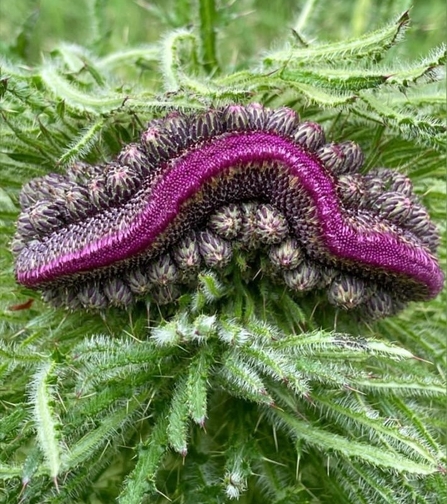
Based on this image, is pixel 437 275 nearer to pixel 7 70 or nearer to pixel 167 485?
pixel 167 485

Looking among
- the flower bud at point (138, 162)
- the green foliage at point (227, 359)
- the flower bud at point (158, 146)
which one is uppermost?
the flower bud at point (158, 146)

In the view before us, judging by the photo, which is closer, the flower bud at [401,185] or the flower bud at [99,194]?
the flower bud at [99,194]

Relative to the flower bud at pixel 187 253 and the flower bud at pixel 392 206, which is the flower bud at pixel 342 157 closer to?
the flower bud at pixel 392 206

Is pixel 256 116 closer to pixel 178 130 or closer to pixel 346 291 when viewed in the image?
pixel 178 130

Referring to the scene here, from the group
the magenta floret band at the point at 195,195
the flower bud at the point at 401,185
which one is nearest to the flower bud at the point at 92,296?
the magenta floret band at the point at 195,195

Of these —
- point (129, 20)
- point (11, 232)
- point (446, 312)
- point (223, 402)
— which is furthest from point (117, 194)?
point (129, 20)

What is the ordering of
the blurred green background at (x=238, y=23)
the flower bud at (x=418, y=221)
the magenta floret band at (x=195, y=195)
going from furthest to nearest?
the blurred green background at (x=238, y=23), the flower bud at (x=418, y=221), the magenta floret band at (x=195, y=195)

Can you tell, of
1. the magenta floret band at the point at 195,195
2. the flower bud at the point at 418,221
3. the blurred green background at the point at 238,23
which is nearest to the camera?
the magenta floret band at the point at 195,195

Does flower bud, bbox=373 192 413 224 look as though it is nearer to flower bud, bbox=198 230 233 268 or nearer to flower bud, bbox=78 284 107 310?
flower bud, bbox=198 230 233 268
